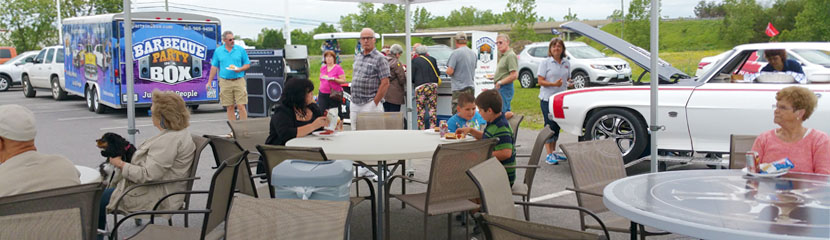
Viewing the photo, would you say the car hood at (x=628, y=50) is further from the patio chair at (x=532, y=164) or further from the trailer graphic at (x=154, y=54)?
the trailer graphic at (x=154, y=54)

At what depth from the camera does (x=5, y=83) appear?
90.2ft

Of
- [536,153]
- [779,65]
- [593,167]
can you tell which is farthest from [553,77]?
[593,167]

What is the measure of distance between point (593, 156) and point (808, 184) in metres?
1.28

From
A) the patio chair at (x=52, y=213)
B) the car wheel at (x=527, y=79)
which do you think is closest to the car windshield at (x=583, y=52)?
the car wheel at (x=527, y=79)

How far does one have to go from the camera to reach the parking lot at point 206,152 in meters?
6.01

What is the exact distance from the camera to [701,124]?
297 inches

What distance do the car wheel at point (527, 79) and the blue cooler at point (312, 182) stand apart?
20.0 metres

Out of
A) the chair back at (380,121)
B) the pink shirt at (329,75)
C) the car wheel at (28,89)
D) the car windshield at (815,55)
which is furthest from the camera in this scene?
the car wheel at (28,89)

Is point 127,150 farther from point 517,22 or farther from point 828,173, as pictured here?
point 517,22

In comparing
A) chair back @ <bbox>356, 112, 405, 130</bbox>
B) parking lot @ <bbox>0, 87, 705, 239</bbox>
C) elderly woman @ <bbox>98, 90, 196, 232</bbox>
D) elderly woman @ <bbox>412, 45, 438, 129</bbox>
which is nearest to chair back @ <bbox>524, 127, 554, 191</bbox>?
parking lot @ <bbox>0, 87, 705, 239</bbox>

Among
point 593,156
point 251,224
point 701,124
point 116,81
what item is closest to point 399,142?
point 593,156

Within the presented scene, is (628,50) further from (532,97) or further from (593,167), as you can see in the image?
(532,97)

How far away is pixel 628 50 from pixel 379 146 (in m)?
3.73

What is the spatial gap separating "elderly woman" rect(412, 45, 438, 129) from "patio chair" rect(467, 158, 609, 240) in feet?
24.6
